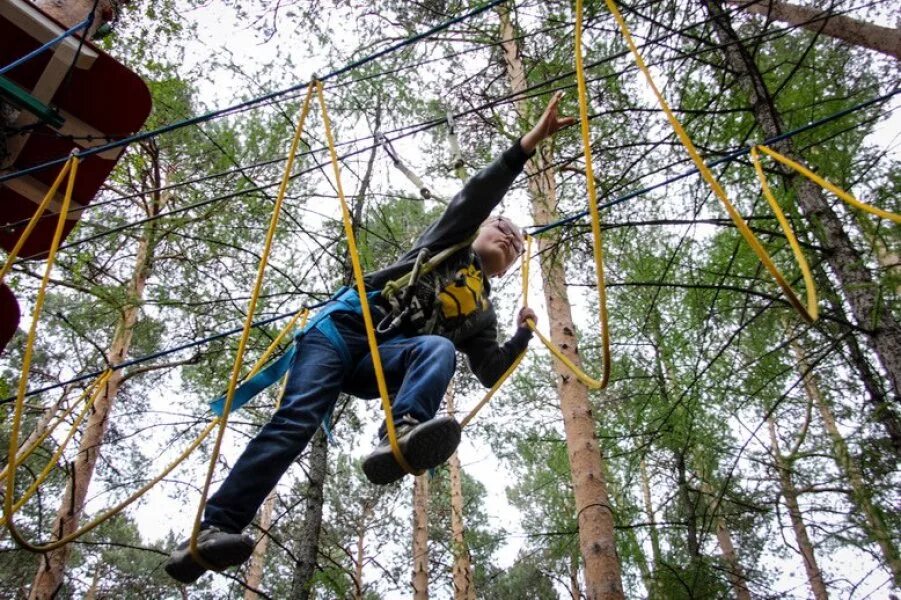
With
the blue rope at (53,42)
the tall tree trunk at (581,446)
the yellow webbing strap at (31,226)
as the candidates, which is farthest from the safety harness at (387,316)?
the blue rope at (53,42)

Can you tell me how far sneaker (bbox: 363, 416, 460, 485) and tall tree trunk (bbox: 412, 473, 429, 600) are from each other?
7.55m

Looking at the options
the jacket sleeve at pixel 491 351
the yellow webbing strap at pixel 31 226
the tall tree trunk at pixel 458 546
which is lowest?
the jacket sleeve at pixel 491 351

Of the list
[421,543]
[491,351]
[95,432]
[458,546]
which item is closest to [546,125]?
[491,351]

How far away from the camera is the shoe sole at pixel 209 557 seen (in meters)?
1.76

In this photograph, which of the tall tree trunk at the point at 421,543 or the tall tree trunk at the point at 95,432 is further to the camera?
the tall tree trunk at the point at 421,543

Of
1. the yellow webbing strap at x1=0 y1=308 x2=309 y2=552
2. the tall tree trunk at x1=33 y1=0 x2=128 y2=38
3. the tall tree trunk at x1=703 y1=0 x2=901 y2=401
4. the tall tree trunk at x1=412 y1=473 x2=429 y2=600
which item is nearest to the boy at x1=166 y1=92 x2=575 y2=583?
the yellow webbing strap at x1=0 y1=308 x2=309 y2=552

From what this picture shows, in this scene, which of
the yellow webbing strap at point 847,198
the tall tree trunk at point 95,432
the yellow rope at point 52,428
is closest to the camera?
the yellow webbing strap at point 847,198

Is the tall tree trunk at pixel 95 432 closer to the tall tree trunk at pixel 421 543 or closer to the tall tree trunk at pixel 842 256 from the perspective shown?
the tall tree trunk at pixel 421 543

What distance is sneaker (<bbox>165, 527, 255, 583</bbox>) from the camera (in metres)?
1.76

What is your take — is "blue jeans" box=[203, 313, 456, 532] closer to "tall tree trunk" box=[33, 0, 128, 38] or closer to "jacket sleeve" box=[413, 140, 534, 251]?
"jacket sleeve" box=[413, 140, 534, 251]

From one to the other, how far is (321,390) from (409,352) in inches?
13.5

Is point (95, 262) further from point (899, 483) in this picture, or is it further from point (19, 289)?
point (899, 483)

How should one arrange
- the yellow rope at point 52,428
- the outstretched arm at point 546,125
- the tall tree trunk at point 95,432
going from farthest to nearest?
the tall tree trunk at point 95,432
the yellow rope at point 52,428
the outstretched arm at point 546,125

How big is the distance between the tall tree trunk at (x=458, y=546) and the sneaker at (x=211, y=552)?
16.4 ft
